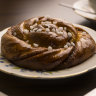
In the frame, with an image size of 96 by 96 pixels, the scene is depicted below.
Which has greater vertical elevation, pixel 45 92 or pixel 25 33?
pixel 25 33

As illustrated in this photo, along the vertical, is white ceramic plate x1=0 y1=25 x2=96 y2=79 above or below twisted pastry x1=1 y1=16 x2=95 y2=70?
below

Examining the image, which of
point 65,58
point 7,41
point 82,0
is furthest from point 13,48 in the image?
point 82,0

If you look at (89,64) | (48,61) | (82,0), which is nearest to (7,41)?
(48,61)

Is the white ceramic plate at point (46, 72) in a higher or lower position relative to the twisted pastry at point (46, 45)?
lower

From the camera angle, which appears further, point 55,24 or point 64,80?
point 55,24

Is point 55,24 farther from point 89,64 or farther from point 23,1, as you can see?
point 23,1

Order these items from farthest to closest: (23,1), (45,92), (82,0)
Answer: (23,1) → (82,0) → (45,92)

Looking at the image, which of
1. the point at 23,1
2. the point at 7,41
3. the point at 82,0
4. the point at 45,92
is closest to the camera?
the point at 45,92
